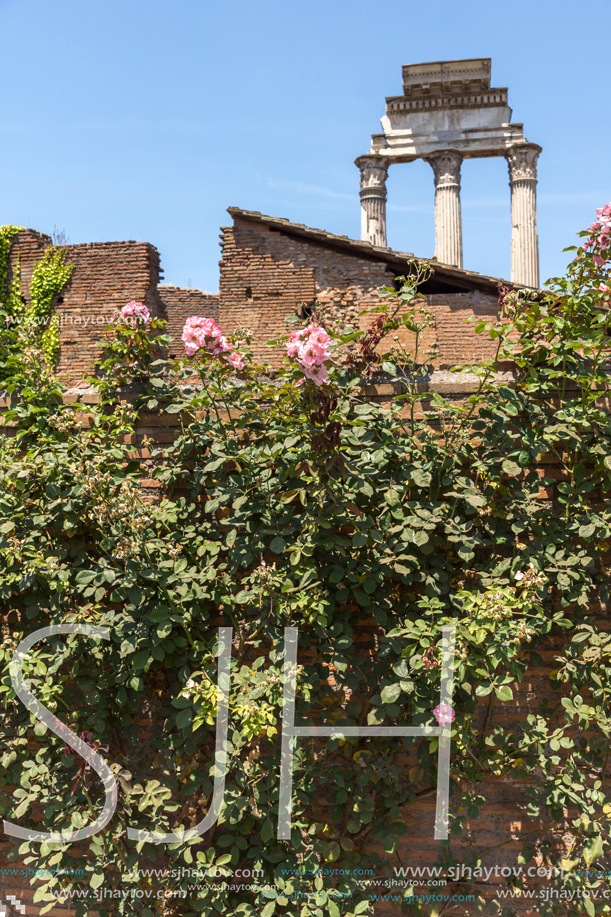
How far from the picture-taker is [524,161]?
19391 mm

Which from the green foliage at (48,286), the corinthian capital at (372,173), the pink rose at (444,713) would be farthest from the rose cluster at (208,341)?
the corinthian capital at (372,173)

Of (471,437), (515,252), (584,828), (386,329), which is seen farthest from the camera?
(515,252)

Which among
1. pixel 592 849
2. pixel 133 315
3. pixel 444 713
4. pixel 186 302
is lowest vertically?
pixel 592 849

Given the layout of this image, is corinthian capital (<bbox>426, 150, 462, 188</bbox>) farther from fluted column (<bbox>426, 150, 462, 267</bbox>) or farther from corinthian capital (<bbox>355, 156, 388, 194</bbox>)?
corinthian capital (<bbox>355, 156, 388, 194</bbox>)

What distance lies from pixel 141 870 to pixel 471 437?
2.39 m

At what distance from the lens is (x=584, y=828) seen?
277cm

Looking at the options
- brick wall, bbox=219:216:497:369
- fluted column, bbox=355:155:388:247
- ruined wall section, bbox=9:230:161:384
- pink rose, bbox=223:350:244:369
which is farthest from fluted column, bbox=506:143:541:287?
pink rose, bbox=223:350:244:369

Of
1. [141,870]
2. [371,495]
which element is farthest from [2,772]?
[371,495]

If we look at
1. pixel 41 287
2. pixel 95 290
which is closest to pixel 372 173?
pixel 95 290

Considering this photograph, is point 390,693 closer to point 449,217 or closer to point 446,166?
point 449,217

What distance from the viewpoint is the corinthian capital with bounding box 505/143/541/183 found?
1925 centimetres

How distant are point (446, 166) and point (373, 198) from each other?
2336 mm

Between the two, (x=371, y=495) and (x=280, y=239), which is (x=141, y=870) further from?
(x=280, y=239)

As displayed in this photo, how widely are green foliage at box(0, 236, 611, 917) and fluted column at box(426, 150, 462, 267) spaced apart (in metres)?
16.8
